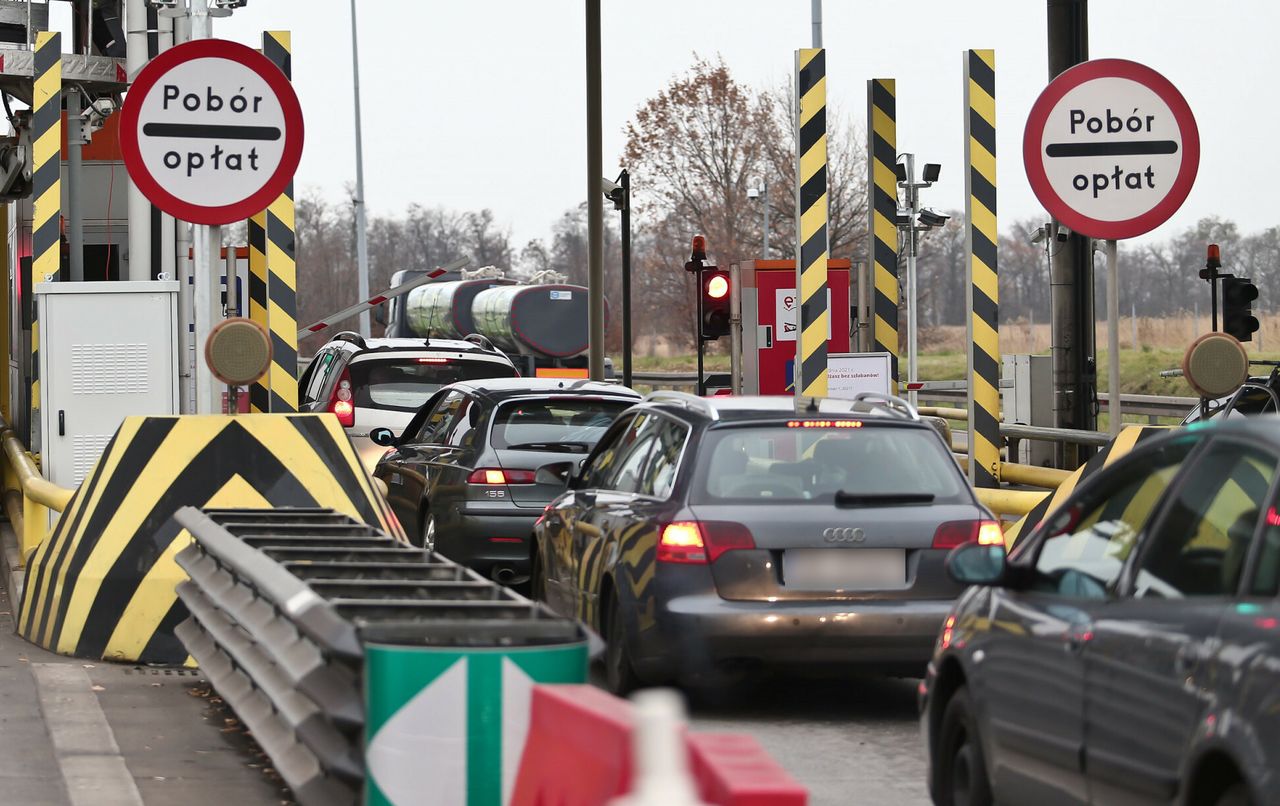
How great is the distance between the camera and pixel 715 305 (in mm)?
22219

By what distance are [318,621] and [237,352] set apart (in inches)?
195

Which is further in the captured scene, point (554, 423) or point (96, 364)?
point (554, 423)

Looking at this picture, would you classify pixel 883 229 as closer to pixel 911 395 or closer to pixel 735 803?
pixel 911 395

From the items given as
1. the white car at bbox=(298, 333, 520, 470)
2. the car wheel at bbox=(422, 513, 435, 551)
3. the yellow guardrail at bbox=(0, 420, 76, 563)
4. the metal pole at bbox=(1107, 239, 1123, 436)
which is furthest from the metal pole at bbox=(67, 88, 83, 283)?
the metal pole at bbox=(1107, 239, 1123, 436)

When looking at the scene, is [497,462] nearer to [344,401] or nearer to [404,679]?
[344,401]

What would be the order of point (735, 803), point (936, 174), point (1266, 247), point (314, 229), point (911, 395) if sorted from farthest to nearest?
1. point (314, 229)
2. point (1266, 247)
3. point (936, 174)
4. point (911, 395)
5. point (735, 803)

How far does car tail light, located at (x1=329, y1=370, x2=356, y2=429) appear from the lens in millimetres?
20281

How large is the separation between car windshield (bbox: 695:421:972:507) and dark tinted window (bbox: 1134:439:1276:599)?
380 cm

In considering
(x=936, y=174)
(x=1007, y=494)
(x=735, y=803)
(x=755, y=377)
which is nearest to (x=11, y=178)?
(x=755, y=377)

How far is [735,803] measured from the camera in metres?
3.42

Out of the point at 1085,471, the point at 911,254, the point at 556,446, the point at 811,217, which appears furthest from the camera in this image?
the point at 911,254

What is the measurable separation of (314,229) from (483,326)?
7486 centimetres

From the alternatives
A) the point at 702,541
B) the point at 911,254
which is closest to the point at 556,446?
the point at 702,541

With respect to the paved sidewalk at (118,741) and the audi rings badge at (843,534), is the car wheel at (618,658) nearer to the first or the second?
the audi rings badge at (843,534)
